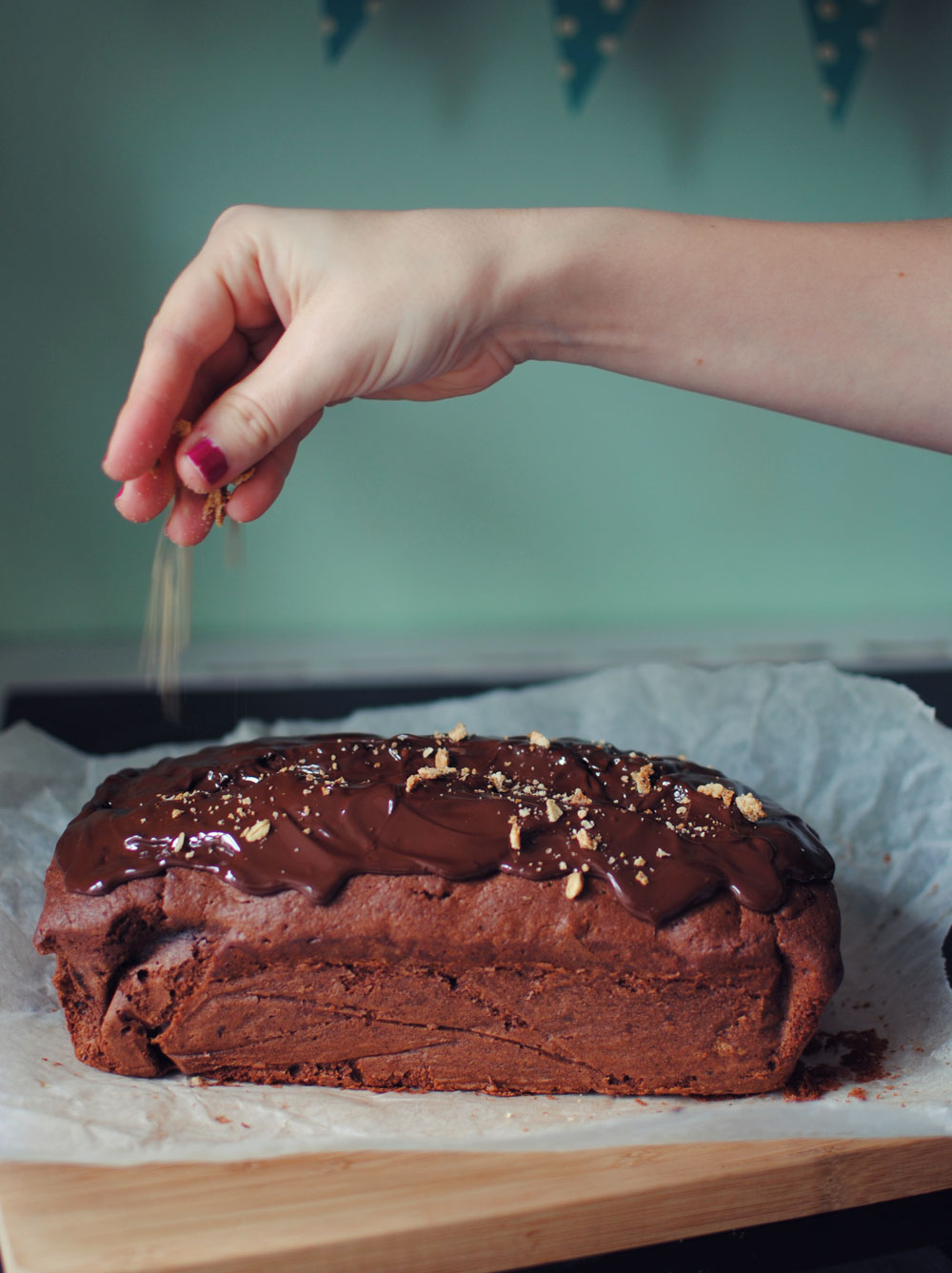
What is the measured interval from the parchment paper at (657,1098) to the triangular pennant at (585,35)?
1.38m

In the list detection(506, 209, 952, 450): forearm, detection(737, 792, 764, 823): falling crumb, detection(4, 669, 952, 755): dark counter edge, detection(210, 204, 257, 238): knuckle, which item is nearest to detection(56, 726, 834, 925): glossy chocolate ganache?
detection(737, 792, 764, 823): falling crumb

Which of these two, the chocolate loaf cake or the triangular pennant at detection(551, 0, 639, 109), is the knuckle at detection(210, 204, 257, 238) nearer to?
the chocolate loaf cake

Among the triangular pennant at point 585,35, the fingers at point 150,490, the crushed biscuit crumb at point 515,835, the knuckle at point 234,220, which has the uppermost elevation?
the triangular pennant at point 585,35

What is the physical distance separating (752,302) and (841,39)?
1695 mm

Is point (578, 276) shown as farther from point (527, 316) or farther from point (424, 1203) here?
point (424, 1203)

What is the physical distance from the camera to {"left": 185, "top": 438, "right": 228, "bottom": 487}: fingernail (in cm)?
132

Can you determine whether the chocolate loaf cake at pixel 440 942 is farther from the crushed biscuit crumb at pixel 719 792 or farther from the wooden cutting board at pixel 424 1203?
the wooden cutting board at pixel 424 1203

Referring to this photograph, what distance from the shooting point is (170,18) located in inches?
94.4

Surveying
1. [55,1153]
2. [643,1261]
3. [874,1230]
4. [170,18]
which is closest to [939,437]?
[874,1230]

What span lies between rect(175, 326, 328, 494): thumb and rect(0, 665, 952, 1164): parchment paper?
0.72 metres

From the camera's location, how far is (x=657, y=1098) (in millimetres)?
1377

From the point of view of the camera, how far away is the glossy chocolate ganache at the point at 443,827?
1329 mm

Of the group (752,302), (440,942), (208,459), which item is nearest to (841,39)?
(752,302)

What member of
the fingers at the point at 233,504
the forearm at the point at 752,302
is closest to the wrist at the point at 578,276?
the forearm at the point at 752,302
